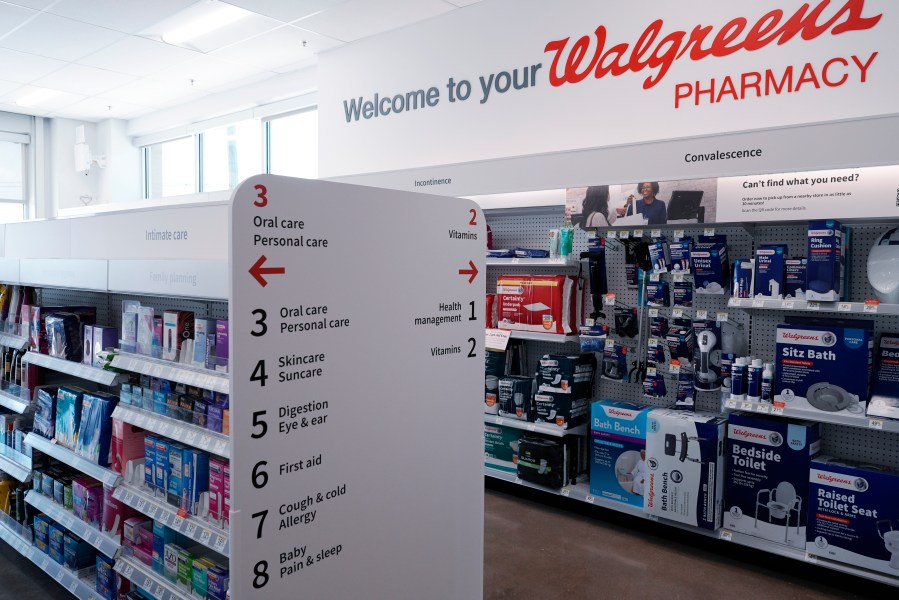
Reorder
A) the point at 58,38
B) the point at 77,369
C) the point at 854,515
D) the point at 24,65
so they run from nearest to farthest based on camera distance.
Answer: the point at 77,369, the point at 854,515, the point at 58,38, the point at 24,65

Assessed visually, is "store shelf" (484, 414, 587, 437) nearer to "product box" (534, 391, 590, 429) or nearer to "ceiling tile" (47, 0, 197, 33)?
"product box" (534, 391, 590, 429)

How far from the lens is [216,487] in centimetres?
238

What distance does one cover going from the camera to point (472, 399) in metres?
2.16

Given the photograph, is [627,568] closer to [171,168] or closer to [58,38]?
[58,38]

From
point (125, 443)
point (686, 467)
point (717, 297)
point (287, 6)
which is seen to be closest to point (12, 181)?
point (287, 6)

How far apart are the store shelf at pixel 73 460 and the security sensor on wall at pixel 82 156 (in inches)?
270

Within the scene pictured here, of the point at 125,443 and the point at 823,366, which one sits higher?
the point at 823,366

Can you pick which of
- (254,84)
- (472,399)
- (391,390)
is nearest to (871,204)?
(472,399)

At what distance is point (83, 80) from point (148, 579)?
21.4ft

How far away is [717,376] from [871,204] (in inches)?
51.5

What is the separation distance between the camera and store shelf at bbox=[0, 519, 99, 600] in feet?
10.3

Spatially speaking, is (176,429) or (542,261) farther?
(542,261)

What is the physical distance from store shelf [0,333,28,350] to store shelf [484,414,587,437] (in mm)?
2958

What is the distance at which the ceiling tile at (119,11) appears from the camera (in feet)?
16.4
